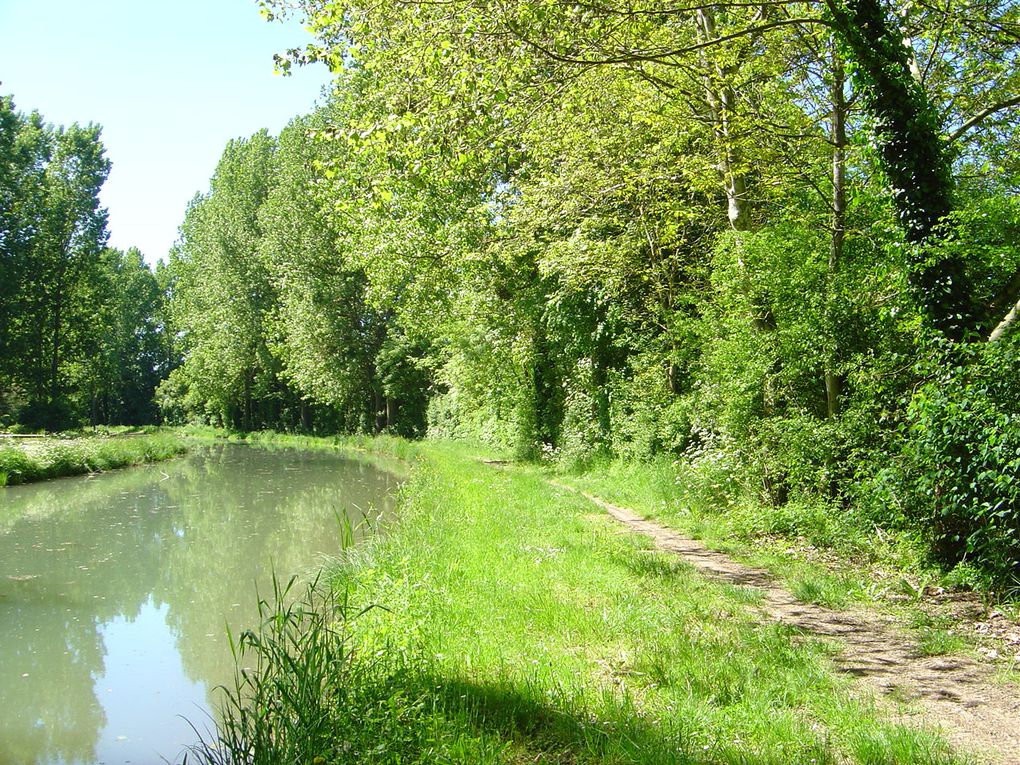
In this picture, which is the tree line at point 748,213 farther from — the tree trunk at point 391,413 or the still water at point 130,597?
the tree trunk at point 391,413

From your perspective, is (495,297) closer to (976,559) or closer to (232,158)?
(976,559)

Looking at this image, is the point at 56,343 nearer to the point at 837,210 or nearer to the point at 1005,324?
the point at 837,210

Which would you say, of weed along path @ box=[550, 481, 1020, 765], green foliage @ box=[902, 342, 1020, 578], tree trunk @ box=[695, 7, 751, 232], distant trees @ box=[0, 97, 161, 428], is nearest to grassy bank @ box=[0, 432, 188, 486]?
distant trees @ box=[0, 97, 161, 428]

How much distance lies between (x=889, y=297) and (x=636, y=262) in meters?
8.07

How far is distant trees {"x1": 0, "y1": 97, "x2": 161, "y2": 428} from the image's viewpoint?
131 ft

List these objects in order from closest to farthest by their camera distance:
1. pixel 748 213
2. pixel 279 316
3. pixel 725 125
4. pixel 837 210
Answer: pixel 837 210 < pixel 725 125 < pixel 748 213 < pixel 279 316

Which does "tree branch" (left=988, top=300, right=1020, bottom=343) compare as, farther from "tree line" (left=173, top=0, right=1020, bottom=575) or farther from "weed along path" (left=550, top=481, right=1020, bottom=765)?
"weed along path" (left=550, top=481, right=1020, bottom=765)

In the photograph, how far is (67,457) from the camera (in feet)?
84.0

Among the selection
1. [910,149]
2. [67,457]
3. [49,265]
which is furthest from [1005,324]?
[49,265]

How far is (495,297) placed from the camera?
23688 millimetres

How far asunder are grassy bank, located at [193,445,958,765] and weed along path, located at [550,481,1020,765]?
0.77 feet

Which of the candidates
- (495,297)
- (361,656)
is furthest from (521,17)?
(495,297)

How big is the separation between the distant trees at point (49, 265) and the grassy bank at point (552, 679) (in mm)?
40623

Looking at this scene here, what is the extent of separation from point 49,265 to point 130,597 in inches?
1569
